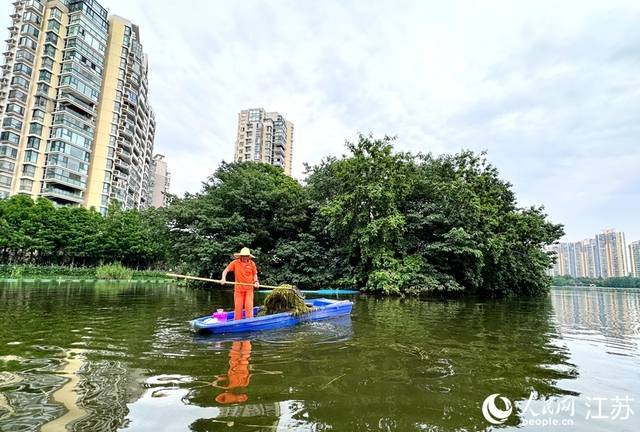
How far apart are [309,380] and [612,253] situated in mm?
99985

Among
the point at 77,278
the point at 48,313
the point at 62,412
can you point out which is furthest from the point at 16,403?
the point at 77,278

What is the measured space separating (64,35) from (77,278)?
44472 millimetres

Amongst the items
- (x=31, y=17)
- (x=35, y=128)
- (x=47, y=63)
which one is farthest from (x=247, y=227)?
(x=31, y=17)

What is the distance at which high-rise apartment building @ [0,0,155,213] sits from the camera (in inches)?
1993

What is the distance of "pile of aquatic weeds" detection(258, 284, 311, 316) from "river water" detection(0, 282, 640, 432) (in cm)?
104

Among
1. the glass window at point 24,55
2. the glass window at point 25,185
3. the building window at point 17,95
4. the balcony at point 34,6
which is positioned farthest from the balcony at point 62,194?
the balcony at point 34,6

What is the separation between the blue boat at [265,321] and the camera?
25.5ft

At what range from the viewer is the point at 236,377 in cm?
487

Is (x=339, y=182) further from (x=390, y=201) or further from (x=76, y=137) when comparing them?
(x=76, y=137)

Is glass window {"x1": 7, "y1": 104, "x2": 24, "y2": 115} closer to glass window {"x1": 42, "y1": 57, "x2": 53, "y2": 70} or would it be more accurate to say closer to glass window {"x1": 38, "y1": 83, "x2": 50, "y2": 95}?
glass window {"x1": 38, "y1": 83, "x2": 50, "y2": 95}

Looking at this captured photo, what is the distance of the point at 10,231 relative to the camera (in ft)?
121

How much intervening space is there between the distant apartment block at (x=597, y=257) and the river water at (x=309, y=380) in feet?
266

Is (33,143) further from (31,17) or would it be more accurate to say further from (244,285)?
(244,285)

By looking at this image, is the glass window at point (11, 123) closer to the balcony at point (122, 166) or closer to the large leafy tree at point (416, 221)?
the balcony at point (122, 166)
